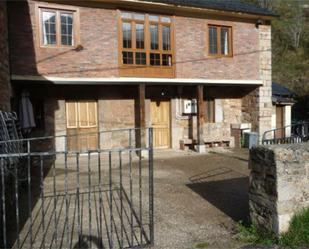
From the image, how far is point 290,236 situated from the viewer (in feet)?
14.9

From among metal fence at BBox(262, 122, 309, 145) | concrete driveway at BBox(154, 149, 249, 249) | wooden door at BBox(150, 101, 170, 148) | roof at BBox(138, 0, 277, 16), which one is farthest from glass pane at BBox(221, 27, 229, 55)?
concrete driveway at BBox(154, 149, 249, 249)

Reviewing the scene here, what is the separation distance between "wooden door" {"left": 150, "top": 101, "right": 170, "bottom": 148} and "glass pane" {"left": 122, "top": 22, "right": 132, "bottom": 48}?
2857 millimetres

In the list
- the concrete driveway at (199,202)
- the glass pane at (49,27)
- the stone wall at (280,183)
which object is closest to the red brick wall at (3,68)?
the glass pane at (49,27)

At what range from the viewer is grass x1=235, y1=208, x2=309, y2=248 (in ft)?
14.7

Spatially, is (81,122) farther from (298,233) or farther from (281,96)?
(298,233)

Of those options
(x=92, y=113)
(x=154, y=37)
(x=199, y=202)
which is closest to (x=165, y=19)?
(x=154, y=37)

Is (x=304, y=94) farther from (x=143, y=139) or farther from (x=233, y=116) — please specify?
(x=143, y=139)

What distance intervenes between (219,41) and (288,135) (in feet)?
19.7

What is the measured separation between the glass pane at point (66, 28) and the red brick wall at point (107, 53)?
13.4 inches

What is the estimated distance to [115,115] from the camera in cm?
1432

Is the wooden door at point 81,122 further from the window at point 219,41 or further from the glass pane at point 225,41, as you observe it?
the glass pane at point 225,41

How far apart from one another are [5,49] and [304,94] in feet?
73.9

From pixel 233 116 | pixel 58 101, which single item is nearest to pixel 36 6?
pixel 58 101

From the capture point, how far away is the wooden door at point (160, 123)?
49.9 ft
